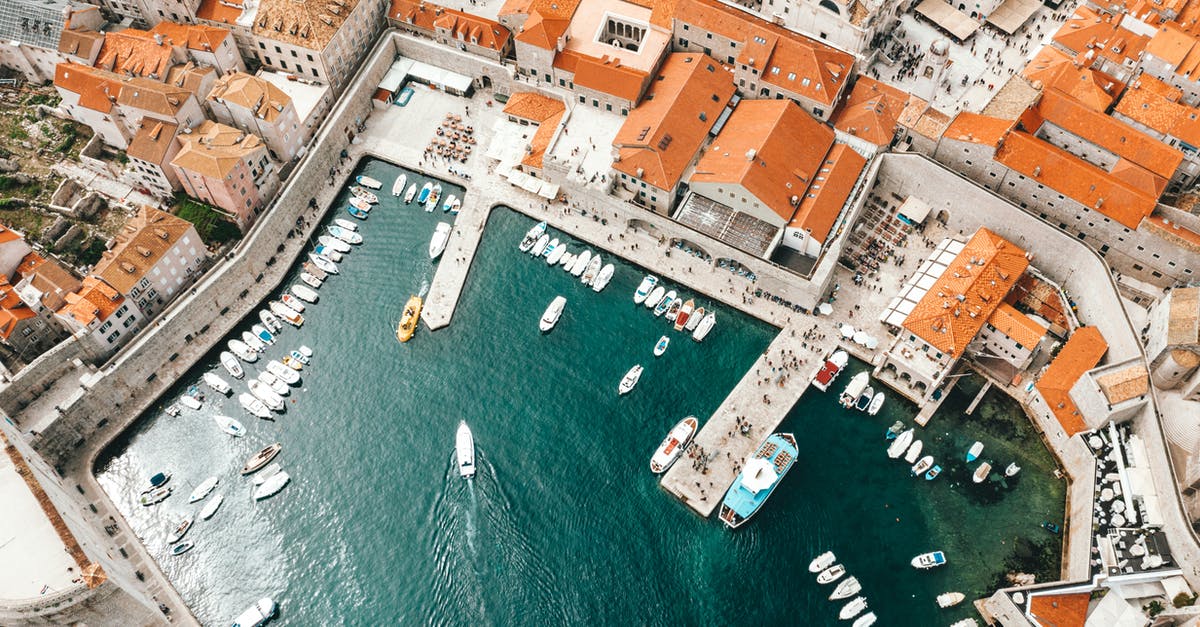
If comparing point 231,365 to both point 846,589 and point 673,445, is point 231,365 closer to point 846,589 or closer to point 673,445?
point 673,445

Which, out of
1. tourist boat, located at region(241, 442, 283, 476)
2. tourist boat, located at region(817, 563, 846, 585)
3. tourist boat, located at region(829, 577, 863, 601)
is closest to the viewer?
tourist boat, located at region(829, 577, 863, 601)

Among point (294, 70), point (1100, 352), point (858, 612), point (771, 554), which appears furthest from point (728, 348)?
point (294, 70)

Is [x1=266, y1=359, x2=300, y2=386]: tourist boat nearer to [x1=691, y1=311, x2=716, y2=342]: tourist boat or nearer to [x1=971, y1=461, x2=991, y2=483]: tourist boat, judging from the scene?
[x1=691, y1=311, x2=716, y2=342]: tourist boat

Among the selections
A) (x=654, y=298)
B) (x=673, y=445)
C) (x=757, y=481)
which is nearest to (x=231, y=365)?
(x=654, y=298)

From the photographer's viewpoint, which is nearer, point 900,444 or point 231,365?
point 900,444

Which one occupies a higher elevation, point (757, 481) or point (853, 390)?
point (853, 390)

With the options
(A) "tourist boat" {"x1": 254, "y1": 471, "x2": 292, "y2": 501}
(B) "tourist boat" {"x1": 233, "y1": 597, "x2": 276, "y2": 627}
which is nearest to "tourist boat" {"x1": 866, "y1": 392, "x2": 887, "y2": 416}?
(A) "tourist boat" {"x1": 254, "y1": 471, "x2": 292, "y2": 501}
